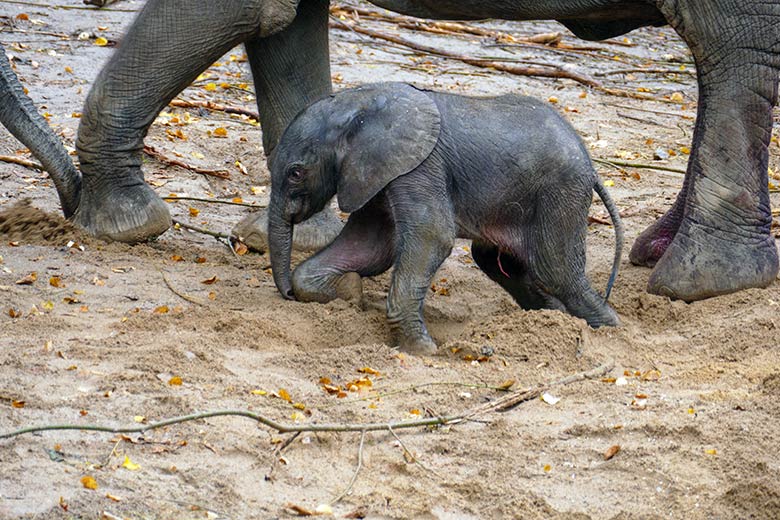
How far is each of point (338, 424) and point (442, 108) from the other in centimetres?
159

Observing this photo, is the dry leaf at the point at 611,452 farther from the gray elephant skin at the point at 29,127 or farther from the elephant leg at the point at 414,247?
the gray elephant skin at the point at 29,127

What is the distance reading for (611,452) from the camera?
4.07 meters

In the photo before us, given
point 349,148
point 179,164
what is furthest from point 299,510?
point 179,164

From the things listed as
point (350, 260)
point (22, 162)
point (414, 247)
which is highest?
point (414, 247)

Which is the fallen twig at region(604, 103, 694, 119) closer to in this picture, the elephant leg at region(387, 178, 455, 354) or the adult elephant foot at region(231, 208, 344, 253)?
the adult elephant foot at region(231, 208, 344, 253)

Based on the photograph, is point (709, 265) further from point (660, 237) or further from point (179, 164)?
point (179, 164)

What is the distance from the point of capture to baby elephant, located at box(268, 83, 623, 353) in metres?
5.08

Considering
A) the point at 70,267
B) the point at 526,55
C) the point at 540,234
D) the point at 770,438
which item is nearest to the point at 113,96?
the point at 70,267

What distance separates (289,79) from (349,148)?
137 centimetres

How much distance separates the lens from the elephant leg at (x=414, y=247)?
16.6 feet

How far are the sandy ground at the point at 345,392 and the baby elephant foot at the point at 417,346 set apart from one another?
7cm

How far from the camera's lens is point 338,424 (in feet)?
13.4

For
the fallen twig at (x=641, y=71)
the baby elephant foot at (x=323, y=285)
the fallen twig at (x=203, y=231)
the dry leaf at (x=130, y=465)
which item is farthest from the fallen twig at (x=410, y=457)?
the fallen twig at (x=641, y=71)

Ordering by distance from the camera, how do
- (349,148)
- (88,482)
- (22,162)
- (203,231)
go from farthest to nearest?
(22,162) < (203,231) < (349,148) < (88,482)
